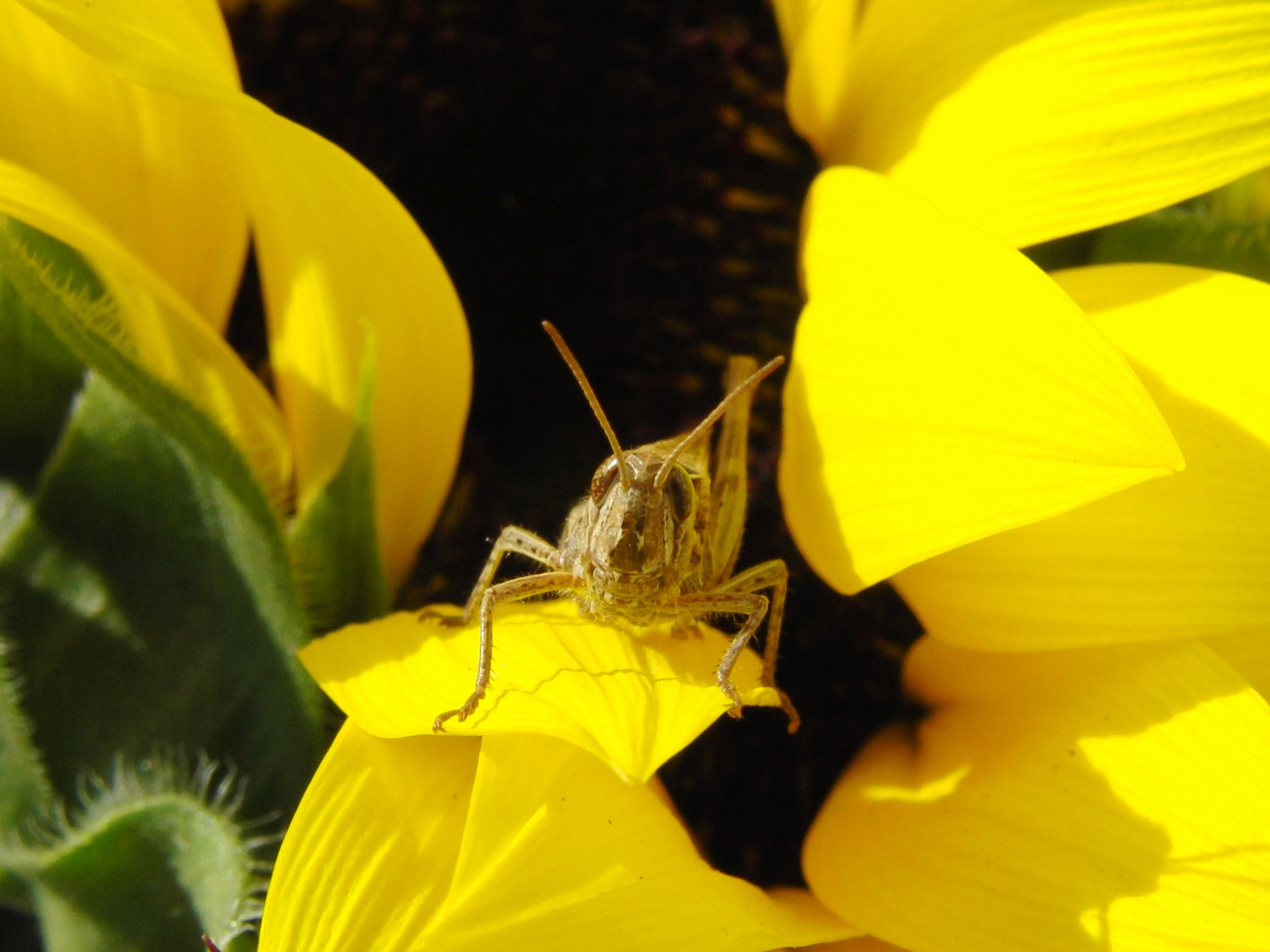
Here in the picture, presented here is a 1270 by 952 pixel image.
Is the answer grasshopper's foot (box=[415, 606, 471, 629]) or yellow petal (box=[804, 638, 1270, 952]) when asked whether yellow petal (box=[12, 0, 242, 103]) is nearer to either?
grasshopper's foot (box=[415, 606, 471, 629])

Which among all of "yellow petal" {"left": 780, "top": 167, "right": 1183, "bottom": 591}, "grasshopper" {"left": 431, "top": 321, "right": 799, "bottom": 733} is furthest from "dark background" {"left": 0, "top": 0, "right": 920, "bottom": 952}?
"yellow petal" {"left": 780, "top": 167, "right": 1183, "bottom": 591}

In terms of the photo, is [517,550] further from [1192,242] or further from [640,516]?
[1192,242]

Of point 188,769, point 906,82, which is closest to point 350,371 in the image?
point 188,769

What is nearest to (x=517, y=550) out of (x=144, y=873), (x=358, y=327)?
(x=358, y=327)

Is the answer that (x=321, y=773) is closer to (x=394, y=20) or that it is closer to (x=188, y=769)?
(x=188, y=769)

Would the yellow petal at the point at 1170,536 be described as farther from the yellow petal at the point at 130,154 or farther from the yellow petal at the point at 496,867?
the yellow petal at the point at 130,154

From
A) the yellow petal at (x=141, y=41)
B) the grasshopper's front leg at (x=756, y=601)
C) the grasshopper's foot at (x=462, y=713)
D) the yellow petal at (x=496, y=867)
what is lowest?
the grasshopper's front leg at (x=756, y=601)

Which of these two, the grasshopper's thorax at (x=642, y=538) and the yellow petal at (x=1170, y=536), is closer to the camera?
the yellow petal at (x=1170, y=536)

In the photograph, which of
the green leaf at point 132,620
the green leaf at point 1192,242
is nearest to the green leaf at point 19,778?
the green leaf at point 132,620
